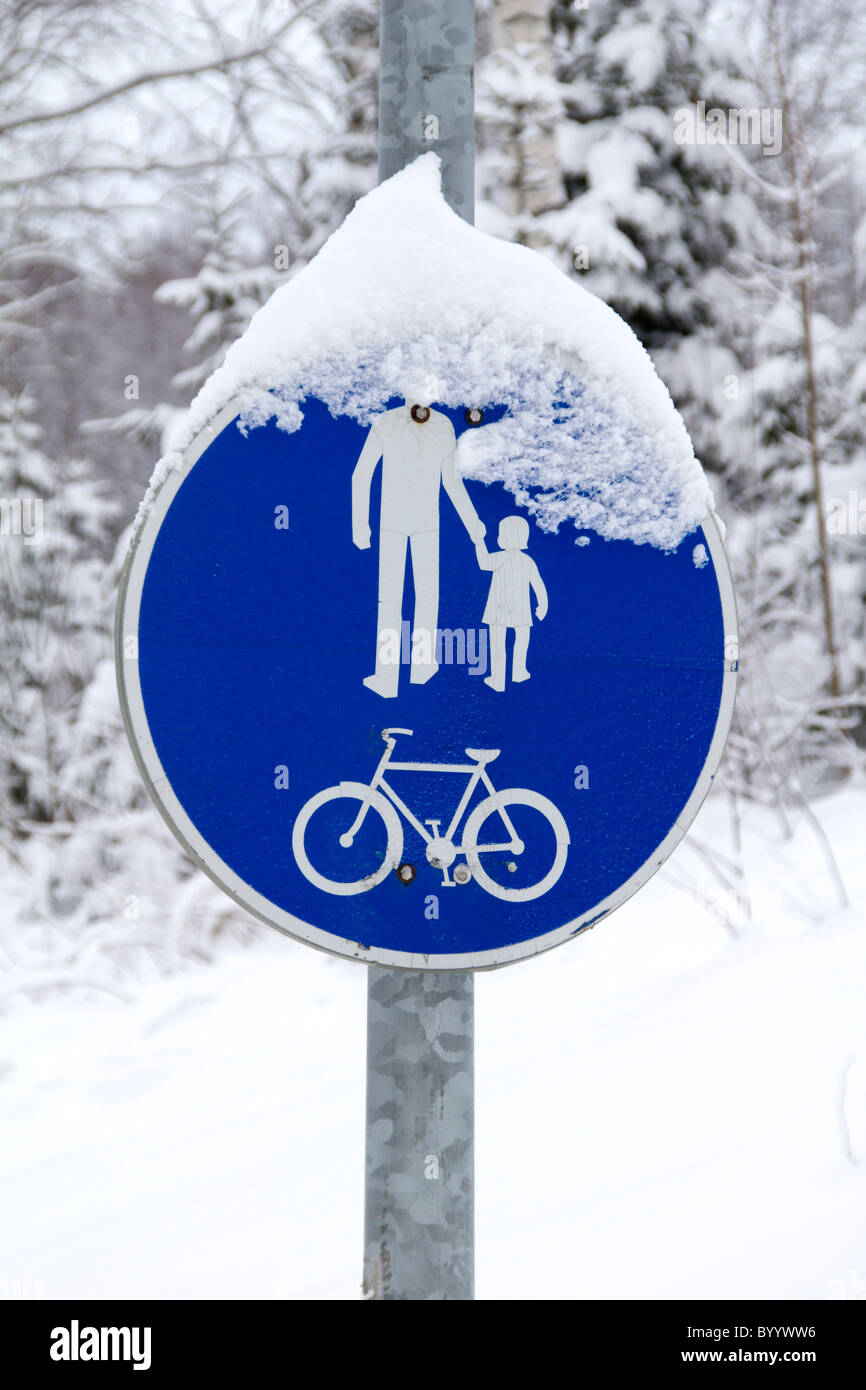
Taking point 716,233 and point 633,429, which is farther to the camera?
point 716,233

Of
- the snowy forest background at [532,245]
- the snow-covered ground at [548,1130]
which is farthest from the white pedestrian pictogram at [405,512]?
the snowy forest background at [532,245]

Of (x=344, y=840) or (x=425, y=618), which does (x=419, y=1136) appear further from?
(x=425, y=618)

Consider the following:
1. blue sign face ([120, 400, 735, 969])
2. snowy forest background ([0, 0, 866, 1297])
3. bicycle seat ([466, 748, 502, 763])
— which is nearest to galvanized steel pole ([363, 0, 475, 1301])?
blue sign face ([120, 400, 735, 969])

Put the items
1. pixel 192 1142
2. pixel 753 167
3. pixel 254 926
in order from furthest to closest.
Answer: pixel 753 167 → pixel 254 926 → pixel 192 1142

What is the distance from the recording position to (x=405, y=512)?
1.54m

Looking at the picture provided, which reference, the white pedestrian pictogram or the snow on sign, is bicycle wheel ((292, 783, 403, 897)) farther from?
the white pedestrian pictogram

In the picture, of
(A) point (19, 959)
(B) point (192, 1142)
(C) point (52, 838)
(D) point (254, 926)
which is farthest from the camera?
(C) point (52, 838)

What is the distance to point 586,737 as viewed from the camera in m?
1.57

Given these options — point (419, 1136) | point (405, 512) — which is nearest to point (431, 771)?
point (405, 512)

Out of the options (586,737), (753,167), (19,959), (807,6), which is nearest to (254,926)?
(19,959)

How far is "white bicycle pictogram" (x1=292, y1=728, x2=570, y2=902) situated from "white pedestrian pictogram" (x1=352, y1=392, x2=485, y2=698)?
0.16 meters

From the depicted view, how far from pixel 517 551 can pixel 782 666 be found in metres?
9.36

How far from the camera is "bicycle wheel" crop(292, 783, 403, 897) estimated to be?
150 cm

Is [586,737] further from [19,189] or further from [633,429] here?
[19,189]
